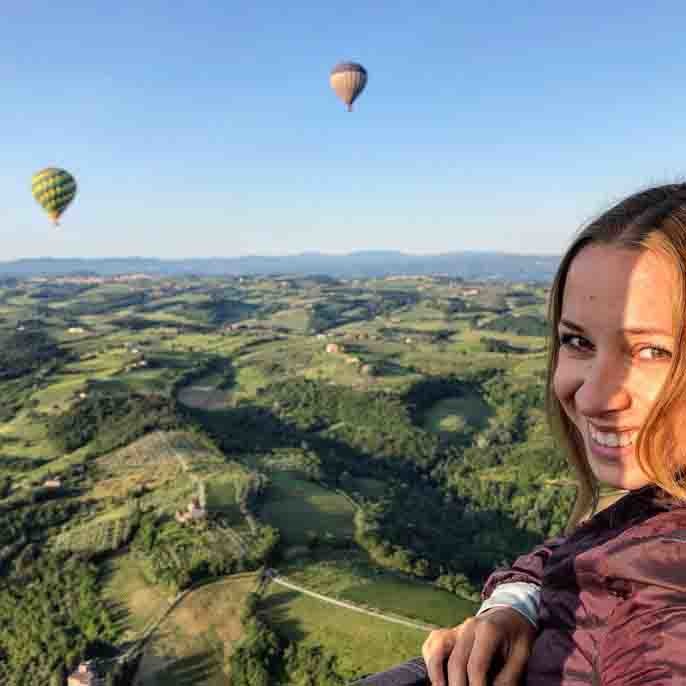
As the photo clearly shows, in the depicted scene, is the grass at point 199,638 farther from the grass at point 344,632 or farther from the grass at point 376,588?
the grass at point 376,588

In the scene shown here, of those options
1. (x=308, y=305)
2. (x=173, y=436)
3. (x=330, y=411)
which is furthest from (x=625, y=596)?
(x=308, y=305)

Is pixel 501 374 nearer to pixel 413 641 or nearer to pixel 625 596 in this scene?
pixel 413 641

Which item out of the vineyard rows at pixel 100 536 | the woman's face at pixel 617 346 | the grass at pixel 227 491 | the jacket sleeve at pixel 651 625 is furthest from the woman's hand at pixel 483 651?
the vineyard rows at pixel 100 536

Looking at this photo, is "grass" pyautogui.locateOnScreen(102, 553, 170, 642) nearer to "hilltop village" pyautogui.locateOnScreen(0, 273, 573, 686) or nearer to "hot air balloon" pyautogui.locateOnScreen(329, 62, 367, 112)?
"hilltop village" pyautogui.locateOnScreen(0, 273, 573, 686)

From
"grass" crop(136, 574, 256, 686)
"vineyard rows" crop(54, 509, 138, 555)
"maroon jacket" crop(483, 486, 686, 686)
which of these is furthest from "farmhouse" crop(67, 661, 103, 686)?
"maroon jacket" crop(483, 486, 686, 686)

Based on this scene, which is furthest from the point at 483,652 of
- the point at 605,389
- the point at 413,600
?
the point at 413,600

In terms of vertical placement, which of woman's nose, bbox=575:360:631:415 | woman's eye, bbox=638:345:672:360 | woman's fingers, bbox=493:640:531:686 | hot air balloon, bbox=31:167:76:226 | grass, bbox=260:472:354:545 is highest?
hot air balloon, bbox=31:167:76:226
